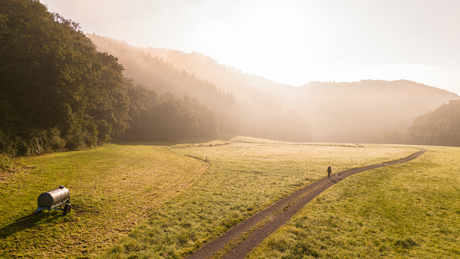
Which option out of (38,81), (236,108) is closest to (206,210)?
(38,81)

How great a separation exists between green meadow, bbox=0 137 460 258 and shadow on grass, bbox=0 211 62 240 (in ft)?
0.16

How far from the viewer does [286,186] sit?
24094 mm

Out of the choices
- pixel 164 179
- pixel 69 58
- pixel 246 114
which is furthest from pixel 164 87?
pixel 164 179

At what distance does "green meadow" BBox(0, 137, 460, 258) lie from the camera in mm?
11555

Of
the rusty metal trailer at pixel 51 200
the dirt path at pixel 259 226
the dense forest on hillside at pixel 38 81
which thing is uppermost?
the dense forest on hillside at pixel 38 81

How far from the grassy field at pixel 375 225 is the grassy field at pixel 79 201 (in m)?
11.1

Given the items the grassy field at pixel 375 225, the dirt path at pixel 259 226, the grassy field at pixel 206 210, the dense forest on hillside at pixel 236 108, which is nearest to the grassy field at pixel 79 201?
the grassy field at pixel 206 210

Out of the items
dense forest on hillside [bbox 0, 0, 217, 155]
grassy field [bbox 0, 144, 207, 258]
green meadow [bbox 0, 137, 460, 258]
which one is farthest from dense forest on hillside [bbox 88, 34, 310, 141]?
green meadow [bbox 0, 137, 460, 258]

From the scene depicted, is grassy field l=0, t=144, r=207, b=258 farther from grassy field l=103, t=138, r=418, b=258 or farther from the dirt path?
the dirt path

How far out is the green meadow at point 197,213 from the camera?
37.9 ft

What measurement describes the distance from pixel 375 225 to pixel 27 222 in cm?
2612

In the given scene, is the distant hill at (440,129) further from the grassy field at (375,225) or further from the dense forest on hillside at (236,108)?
the grassy field at (375,225)

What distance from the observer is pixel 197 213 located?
16.8m

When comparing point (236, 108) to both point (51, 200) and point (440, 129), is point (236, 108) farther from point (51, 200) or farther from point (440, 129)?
point (51, 200)
